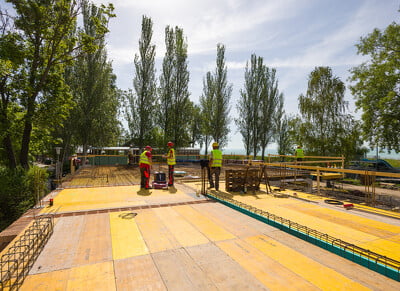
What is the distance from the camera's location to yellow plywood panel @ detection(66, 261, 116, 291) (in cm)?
286

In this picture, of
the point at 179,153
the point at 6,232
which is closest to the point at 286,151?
the point at 179,153

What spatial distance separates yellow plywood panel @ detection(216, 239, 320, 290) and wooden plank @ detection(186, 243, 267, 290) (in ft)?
0.36

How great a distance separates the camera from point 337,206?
6.82m

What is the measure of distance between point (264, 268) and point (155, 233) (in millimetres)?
2474

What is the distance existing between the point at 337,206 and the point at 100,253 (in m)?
7.02

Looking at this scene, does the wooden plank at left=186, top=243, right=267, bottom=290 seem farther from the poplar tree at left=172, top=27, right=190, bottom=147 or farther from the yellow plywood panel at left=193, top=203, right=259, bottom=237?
the poplar tree at left=172, top=27, right=190, bottom=147

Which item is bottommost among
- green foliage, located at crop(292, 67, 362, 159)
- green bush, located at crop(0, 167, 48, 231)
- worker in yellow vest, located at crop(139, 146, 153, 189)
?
green bush, located at crop(0, 167, 48, 231)

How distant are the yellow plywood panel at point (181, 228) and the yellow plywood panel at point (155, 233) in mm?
114

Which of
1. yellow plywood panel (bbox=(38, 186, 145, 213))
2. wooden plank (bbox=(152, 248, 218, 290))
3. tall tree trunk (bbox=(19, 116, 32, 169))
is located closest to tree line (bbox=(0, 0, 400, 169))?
tall tree trunk (bbox=(19, 116, 32, 169))

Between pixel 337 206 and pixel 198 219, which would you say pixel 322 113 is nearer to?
pixel 337 206

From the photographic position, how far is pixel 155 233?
15.5 ft

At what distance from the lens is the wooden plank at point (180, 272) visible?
2904 millimetres

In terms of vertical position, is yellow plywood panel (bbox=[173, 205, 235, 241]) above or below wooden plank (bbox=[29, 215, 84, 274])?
above

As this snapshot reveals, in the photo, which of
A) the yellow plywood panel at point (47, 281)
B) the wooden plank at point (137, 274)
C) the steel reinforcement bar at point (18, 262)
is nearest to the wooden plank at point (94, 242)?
the yellow plywood panel at point (47, 281)
